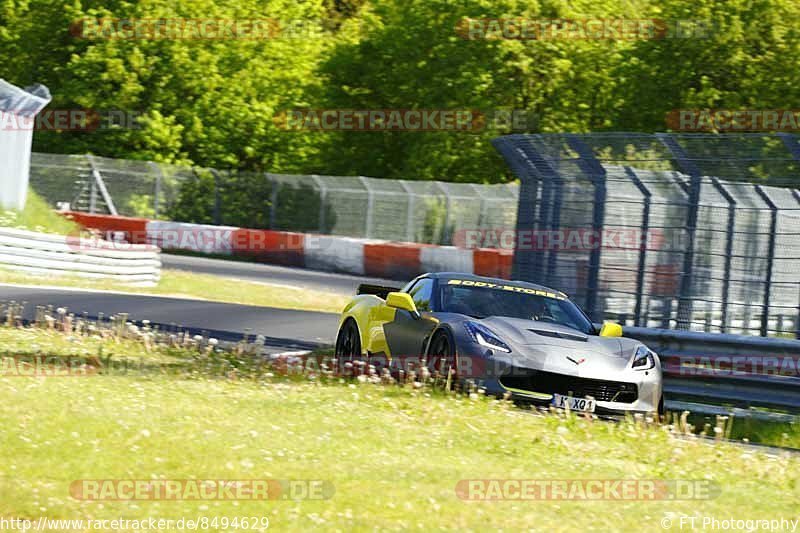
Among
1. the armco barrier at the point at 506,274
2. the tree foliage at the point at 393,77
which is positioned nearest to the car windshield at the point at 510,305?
the armco barrier at the point at 506,274

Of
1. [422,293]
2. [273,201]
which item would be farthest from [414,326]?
[273,201]

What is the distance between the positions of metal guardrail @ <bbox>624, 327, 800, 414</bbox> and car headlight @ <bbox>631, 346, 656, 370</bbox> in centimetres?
144

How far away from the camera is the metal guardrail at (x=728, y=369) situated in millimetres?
11680

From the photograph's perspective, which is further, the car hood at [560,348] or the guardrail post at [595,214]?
the guardrail post at [595,214]

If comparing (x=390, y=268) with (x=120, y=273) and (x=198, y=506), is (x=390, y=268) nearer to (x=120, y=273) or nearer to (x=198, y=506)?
(x=120, y=273)

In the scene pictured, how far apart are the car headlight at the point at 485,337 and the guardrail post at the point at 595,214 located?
5084mm

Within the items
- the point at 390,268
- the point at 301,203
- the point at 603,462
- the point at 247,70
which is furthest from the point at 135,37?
the point at 603,462

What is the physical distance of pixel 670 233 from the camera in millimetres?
15188

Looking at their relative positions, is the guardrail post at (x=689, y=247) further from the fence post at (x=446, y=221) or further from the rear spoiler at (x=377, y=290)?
the fence post at (x=446, y=221)

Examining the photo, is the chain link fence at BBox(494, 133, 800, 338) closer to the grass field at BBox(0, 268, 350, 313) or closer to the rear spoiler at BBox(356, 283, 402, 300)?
the rear spoiler at BBox(356, 283, 402, 300)

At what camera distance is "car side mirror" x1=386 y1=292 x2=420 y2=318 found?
1143 centimetres

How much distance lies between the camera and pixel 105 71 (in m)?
39.2

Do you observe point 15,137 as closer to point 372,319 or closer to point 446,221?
point 446,221

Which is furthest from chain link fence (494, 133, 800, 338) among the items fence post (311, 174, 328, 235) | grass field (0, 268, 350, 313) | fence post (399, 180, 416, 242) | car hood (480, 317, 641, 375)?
fence post (311, 174, 328, 235)
